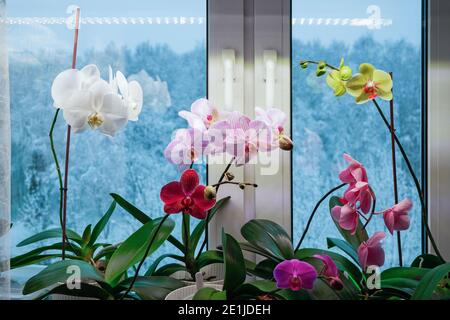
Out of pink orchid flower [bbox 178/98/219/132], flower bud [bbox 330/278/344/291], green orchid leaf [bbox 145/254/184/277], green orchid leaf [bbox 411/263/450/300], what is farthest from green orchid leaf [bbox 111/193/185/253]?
green orchid leaf [bbox 411/263/450/300]

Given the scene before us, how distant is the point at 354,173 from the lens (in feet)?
3.16

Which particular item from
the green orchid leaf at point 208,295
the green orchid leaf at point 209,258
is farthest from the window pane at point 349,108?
the green orchid leaf at point 208,295

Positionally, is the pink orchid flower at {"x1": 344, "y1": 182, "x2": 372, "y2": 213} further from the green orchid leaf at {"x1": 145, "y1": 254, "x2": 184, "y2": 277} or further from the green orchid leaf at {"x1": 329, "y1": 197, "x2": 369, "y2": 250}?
the green orchid leaf at {"x1": 145, "y1": 254, "x2": 184, "y2": 277}

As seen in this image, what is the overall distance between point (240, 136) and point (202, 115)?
3.9 inches

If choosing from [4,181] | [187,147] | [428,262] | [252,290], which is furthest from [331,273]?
[4,181]

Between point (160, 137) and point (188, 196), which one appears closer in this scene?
point (188, 196)

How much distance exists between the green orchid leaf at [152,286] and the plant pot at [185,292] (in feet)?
0.09

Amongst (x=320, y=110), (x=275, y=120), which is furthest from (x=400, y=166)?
(x=275, y=120)

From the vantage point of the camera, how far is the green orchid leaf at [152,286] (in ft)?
3.14

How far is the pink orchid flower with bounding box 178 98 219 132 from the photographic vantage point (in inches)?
39.8

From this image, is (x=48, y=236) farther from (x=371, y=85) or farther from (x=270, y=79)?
(x=371, y=85)

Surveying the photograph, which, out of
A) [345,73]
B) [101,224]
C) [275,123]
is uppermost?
[345,73]

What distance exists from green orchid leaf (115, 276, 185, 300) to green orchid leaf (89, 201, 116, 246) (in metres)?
0.16
